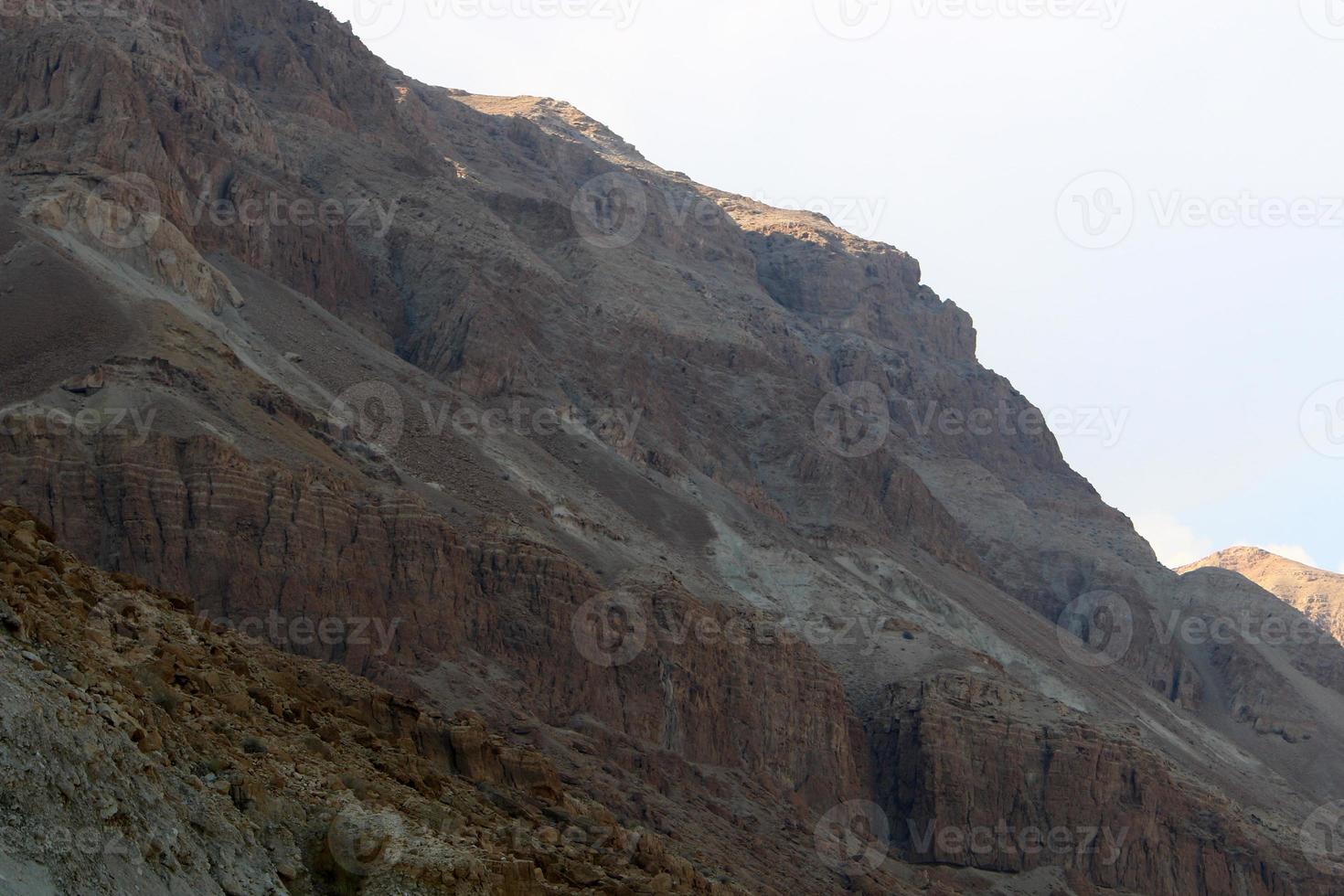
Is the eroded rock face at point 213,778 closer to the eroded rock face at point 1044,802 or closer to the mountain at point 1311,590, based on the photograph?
the eroded rock face at point 1044,802

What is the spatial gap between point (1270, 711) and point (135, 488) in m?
90.0

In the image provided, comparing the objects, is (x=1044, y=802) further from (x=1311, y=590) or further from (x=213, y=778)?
(x=1311, y=590)

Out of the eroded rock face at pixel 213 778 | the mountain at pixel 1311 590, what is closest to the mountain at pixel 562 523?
the eroded rock face at pixel 213 778

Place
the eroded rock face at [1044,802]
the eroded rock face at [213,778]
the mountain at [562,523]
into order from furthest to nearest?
the eroded rock face at [1044,802] → the mountain at [562,523] → the eroded rock face at [213,778]

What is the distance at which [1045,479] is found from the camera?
160750 millimetres

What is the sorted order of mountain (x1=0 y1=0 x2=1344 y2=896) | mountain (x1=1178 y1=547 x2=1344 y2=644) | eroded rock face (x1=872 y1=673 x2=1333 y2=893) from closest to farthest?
mountain (x1=0 y1=0 x2=1344 y2=896) → eroded rock face (x1=872 y1=673 x2=1333 y2=893) → mountain (x1=1178 y1=547 x2=1344 y2=644)

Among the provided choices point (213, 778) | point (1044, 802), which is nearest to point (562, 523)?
point (1044, 802)

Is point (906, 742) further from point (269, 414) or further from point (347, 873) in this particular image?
point (347, 873)

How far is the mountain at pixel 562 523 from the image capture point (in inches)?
2537

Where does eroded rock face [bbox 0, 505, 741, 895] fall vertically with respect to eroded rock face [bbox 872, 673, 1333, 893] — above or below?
above

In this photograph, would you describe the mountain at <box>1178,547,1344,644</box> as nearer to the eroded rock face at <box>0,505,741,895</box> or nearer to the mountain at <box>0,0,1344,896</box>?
the mountain at <box>0,0,1344,896</box>

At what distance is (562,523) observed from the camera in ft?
279

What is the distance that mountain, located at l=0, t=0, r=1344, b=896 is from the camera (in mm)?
64438

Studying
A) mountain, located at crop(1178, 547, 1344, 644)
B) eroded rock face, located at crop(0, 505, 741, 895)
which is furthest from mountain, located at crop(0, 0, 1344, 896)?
mountain, located at crop(1178, 547, 1344, 644)
